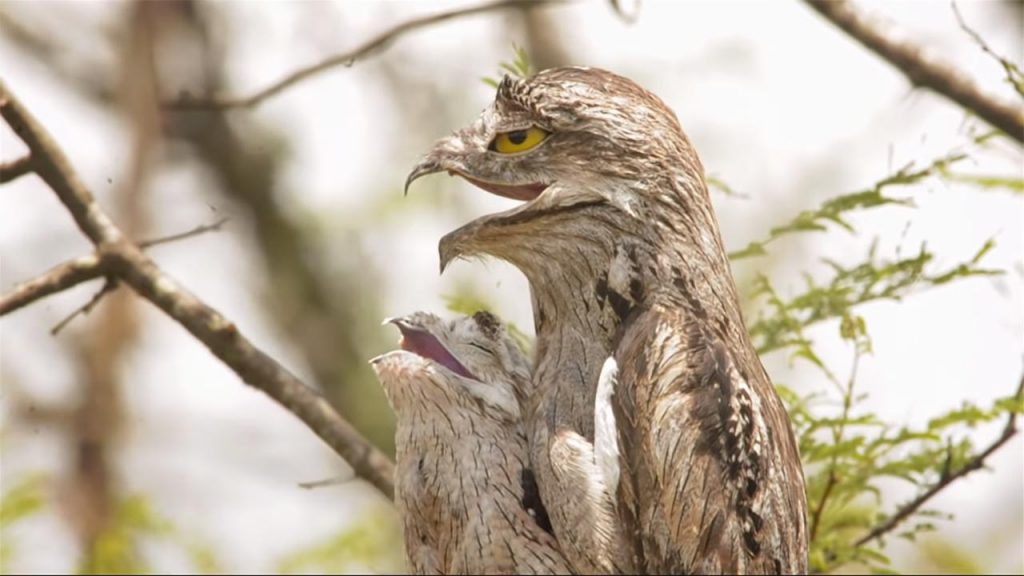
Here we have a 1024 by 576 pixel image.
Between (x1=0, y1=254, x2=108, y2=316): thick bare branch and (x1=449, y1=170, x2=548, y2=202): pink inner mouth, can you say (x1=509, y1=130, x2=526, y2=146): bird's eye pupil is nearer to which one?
(x1=449, y1=170, x2=548, y2=202): pink inner mouth

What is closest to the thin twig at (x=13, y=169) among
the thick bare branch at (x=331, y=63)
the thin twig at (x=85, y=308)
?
the thin twig at (x=85, y=308)

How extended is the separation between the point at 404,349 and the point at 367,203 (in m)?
8.50

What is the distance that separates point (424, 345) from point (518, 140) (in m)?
0.65

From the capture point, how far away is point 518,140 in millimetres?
3697

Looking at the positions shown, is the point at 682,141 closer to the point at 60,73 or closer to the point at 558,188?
the point at 558,188

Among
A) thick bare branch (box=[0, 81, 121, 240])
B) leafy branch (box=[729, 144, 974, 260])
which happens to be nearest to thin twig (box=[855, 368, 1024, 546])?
leafy branch (box=[729, 144, 974, 260])

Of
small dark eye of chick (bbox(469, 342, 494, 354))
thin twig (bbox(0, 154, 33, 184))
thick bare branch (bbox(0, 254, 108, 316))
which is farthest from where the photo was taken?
thin twig (bbox(0, 154, 33, 184))

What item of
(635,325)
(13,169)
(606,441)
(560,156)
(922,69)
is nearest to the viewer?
(606,441)

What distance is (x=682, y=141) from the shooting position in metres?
3.77

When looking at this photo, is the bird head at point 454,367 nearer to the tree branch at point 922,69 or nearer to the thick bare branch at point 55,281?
the thick bare branch at point 55,281

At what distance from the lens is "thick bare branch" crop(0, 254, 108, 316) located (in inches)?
177

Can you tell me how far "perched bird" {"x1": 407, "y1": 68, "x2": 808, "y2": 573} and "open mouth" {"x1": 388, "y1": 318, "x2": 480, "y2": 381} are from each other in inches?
11.1

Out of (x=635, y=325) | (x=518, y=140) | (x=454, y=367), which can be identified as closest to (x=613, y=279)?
(x=635, y=325)

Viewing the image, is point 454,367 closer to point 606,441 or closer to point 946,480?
point 606,441
